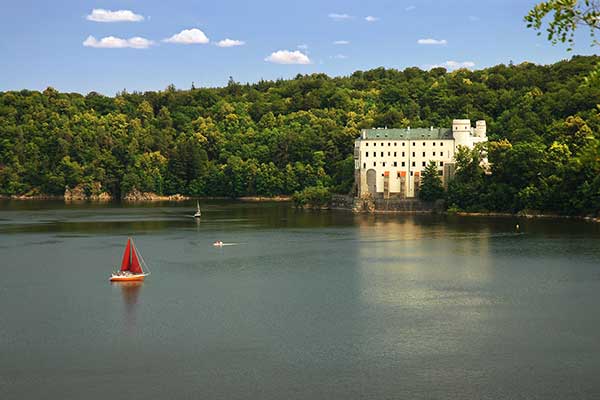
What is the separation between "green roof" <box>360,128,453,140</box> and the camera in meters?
93.8

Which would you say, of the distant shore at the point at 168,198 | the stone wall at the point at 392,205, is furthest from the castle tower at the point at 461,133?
the distant shore at the point at 168,198

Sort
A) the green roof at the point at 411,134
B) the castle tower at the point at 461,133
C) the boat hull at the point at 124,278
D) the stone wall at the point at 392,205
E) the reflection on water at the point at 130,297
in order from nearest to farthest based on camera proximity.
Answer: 1. the reflection on water at the point at 130,297
2. the boat hull at the point at 124,278
3. the stone wall at the point at 392,205
4. the castle tower at the point at 461,133
5. the green roof at the point at 411,134

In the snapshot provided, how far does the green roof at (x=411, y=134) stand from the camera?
93750mm

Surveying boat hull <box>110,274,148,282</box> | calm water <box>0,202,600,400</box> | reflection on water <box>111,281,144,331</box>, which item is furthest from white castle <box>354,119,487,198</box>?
reflection on water <box>111,281,144,331</box>

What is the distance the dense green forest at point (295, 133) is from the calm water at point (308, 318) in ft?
65.2

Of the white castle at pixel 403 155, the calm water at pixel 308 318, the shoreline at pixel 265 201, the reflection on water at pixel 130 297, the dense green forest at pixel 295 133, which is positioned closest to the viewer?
the calm water at pixel 308 318

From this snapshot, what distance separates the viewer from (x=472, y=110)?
4530 inches

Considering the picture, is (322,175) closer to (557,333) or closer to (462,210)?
(462,210)

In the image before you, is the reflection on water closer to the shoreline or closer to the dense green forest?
the dense green forest

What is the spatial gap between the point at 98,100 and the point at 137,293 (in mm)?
142443

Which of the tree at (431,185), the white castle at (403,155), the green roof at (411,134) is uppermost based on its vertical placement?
the green roof at (411,134)

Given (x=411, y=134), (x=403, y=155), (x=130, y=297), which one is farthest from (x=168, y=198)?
(x=130, y=297)

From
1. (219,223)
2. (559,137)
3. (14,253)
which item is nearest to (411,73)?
(559,137)

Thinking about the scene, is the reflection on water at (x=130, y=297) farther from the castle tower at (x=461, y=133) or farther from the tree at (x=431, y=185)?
the castle tower at (x=461, y=133)
